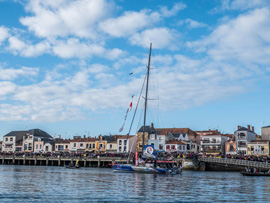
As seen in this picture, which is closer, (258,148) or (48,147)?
(258,148)

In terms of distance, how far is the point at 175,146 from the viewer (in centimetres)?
11119

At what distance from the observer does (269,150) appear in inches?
3969

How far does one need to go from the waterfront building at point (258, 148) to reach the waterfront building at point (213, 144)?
9.96 meters

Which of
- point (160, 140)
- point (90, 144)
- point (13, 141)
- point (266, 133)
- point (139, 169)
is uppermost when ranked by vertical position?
point (266, 133)

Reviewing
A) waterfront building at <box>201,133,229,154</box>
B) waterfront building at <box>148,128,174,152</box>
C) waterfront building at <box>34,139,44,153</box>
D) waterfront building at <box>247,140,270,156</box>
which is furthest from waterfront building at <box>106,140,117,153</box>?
waterfront building at <box>247,140,270,156</box>

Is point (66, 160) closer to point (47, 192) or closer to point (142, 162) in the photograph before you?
point (142, 162)

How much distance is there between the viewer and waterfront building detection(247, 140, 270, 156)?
332ft

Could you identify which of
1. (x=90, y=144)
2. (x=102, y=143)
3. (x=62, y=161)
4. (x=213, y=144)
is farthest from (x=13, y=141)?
(x=213, y=144)

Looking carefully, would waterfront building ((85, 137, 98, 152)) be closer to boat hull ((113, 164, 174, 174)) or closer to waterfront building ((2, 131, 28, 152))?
waterfront building ((2, 131, 28, 152))

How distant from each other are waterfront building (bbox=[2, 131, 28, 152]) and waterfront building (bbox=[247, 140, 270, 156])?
87268 mm

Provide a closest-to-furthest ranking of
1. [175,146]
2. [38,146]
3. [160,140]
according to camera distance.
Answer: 1. [175,146]
2. [160,140]
3. [38,146]

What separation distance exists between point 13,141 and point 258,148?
93120 millimetres

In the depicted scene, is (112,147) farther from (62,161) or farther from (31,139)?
(31,139)

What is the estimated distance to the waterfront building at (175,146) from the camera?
111 m
